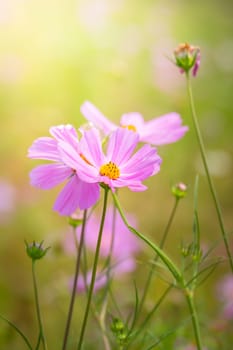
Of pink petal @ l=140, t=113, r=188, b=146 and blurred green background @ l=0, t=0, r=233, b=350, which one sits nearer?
pink petal @ l=140, t=113, r=188, b=146

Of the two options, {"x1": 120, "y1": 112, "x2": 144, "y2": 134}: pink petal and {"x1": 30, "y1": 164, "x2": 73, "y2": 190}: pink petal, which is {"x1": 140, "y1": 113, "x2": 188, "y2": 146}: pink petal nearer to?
{"x1": 120, "y1": 112, "x2": 144, "y2": 134}: pink petal

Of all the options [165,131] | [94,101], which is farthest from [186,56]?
[94,101]

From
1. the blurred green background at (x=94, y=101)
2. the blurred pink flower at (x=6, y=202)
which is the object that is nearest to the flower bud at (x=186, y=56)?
the blurred green background at (x=94, y=101)

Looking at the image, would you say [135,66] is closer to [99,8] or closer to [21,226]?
[99,8]

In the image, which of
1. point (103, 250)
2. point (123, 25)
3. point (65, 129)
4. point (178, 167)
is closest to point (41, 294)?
point (103, 250)

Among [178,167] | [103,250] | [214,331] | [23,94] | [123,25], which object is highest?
[123,25]

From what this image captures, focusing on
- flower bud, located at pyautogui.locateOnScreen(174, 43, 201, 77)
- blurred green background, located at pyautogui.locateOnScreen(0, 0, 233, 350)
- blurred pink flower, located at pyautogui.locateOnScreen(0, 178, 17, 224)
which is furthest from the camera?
blurred pink flower, located at pyautogui.locateOnScreen(0, 178, 17, 224)

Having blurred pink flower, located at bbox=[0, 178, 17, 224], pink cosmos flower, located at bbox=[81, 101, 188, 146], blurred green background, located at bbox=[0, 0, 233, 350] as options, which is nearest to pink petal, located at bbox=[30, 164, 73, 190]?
pink cosmos flower, located at bbox=[81, 101, 188, 146]
